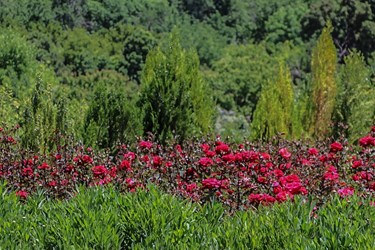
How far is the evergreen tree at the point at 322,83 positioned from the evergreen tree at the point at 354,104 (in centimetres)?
36

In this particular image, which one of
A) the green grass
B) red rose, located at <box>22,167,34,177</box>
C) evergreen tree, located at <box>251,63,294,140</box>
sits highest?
the green grass

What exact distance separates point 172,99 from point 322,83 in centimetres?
418

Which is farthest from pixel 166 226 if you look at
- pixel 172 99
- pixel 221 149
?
pixel 172 99

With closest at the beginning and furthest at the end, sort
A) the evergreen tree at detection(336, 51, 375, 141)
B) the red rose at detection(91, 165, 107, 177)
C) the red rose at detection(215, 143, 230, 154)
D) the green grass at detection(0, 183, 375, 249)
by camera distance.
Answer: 1. the green grass at detection(0, 183, 375, 249)
2. the red rose at detection(91, 165, 107, 177)
3. the red rose at detection(215, 143, 230, 154)
4. the evergreen tree at detection(336, 51, 375, 141)

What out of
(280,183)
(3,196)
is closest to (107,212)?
(3,196)

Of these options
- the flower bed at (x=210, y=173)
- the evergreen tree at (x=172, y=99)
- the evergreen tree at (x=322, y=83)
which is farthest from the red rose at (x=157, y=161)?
the evergreen tree at (x=322, y=83)

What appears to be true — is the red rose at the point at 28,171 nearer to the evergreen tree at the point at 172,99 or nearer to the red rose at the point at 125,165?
the red rose at the point at 125,165

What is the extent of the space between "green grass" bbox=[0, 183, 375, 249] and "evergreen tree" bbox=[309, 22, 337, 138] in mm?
8168

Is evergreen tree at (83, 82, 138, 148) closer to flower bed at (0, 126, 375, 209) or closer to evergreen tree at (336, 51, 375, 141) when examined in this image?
flower bed at (0, 126, 375, 209)

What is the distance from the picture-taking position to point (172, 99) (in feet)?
30.3

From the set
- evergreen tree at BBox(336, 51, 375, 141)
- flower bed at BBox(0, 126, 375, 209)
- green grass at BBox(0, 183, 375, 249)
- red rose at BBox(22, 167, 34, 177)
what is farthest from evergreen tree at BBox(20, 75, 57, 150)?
evergreen tree at BBox(336, 51, 375, 141)

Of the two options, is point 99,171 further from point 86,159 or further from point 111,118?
point 111,118

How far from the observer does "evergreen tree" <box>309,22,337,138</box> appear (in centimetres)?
1207

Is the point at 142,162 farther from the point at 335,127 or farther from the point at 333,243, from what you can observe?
the point at 335,127
